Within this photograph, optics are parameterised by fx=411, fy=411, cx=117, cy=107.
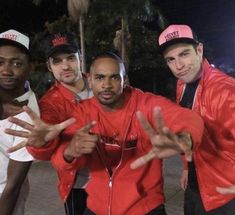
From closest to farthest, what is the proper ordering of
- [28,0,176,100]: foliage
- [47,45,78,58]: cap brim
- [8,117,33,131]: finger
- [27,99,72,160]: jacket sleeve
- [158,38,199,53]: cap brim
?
[8,117,33,131]: finger, [27,99,72,160]: jacket sleeve, [158,38,199,53]: cap brim, [47,45,78,58]: cap brim, [28,0,176,100]: foliage

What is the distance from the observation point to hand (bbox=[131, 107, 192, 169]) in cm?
199

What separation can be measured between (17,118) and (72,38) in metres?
1.55

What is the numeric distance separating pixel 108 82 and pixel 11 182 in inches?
32.4

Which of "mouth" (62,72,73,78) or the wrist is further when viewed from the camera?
"mouth" (62,72,73,78)

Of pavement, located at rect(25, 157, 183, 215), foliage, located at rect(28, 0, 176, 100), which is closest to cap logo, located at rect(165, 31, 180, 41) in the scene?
pavement, located at rect(25, 157, 183, 215)

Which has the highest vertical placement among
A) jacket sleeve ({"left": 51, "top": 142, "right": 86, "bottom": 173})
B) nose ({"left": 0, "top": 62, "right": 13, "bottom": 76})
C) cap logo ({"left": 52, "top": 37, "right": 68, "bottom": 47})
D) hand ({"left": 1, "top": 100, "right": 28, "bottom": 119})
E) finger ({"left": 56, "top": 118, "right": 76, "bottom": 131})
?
cap logo ({"left": 52, "top": 37, "right": 68, "bottom": 47})

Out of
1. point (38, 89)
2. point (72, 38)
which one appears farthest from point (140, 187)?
point (38, 89)

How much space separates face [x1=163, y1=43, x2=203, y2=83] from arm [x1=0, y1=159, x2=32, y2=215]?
3.98 ft

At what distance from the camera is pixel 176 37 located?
9.30ft

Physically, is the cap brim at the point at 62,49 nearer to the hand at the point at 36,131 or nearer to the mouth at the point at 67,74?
the mouth at the point at 67,74

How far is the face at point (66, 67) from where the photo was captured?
343cm

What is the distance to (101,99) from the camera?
8.37ft

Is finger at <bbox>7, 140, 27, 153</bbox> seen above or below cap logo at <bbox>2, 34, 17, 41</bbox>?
below

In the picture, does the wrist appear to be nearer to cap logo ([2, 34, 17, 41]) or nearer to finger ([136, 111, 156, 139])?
finger ([136, 111, 156, 139])
